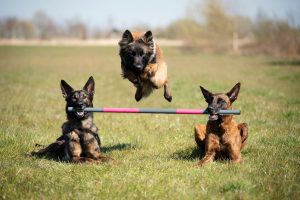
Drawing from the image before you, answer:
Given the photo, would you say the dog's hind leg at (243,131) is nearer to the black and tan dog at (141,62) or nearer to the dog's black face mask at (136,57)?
the black and tan dog at (141,62)

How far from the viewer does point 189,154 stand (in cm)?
755

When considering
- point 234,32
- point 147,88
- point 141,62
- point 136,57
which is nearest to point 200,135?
point 147,88

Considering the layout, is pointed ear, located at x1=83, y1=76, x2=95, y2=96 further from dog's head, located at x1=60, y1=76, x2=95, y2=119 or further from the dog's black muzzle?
the dog's black muzzle

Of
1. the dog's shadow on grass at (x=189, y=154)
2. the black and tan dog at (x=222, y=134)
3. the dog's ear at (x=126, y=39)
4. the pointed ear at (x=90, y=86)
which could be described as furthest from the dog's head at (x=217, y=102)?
the dog's ear at (x=126, y=39)

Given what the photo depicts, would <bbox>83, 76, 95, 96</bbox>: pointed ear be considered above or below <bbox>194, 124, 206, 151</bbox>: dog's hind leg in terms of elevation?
above

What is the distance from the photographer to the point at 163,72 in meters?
8.92

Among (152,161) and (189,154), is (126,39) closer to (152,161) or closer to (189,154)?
(189,154)

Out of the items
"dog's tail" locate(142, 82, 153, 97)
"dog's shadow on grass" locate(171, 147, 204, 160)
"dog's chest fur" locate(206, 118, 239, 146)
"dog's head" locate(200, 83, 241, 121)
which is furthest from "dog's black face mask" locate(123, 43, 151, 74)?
Result: "dog's chest fur" locate(206, 118, 239, 146)

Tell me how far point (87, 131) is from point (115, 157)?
0.74 meters

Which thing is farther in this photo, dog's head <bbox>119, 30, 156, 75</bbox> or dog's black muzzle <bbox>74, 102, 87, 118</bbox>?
dog's head <bbox>119, 30, 156, 75</bbox>

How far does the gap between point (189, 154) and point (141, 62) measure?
2.13 metres

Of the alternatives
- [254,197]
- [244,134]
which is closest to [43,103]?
[244,134]

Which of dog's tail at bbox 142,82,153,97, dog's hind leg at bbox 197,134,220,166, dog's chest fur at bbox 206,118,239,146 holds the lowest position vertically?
dog's hind leg at bbox 197,134,220,166

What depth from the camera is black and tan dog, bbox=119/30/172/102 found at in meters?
8.45
